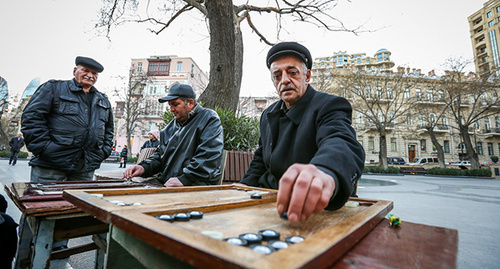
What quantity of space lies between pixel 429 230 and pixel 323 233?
1.75 ft

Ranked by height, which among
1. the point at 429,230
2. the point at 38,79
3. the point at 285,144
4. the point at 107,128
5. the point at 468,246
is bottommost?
the point at 468,246

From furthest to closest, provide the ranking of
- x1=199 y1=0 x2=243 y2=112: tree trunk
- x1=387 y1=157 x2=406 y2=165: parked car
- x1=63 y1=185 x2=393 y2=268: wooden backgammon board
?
x1=387 y1=157 x2=406 y2=165: parked car < x1=199 y1=0 x2=243 y2=112: tree trunk < x1=63 y1=185 x2=393 y2=268: wooden backgammon board

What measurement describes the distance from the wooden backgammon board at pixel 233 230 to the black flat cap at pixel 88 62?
7.78ft

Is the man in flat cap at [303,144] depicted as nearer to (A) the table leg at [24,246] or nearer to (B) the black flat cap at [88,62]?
(A) the table leg at [24,246]

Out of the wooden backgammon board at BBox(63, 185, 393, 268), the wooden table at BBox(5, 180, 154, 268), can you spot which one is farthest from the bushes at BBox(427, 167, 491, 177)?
the wooden table at BBox(5, 180, 154, 268)

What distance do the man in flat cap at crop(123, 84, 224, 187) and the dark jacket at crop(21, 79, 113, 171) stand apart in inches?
30.6

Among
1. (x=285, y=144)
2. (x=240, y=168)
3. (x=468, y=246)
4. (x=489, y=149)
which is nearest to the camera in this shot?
(x=285, y=144)

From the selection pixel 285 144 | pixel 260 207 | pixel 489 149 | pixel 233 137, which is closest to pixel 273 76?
pixel 285 144

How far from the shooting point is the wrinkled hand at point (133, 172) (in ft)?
7.29

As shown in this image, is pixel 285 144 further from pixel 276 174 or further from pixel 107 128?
pixel 107 128

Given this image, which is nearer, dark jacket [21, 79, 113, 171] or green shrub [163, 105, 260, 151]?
dark jacket [21, 79, 113, 171]

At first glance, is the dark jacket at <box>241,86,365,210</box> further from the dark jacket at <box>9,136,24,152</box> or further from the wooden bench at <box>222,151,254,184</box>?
the dark jacket at <box>9,136,24,152</box>

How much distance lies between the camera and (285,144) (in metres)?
1.61

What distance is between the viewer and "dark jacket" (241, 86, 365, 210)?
0.82 metres
